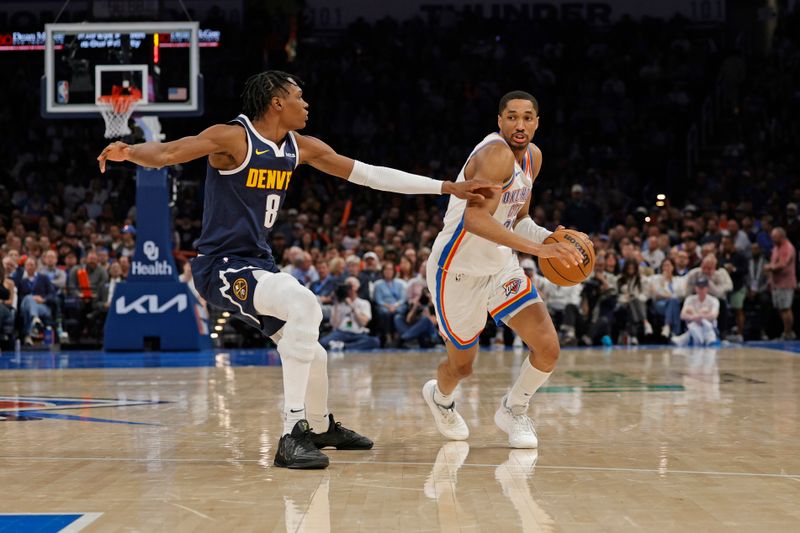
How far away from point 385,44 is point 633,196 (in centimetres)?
662

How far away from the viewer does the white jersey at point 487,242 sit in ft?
18.9

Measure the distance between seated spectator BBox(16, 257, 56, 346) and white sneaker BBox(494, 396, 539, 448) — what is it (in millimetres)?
10380

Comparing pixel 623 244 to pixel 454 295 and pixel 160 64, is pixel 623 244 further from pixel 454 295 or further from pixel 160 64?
pixel 454 295

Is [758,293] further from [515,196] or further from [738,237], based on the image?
[515,196]

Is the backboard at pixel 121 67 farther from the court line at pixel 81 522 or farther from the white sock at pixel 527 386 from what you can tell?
the court line at pixel 81 522

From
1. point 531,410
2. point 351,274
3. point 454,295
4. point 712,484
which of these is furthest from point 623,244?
point 712,484

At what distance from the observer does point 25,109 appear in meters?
22.2

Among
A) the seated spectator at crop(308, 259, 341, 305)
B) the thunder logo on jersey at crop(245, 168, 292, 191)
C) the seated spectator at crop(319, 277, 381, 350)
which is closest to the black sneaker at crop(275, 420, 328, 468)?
the thunder logo on jersey at crop(245, 168, 292, 191)

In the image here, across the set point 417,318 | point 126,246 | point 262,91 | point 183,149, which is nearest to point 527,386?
point 262,91

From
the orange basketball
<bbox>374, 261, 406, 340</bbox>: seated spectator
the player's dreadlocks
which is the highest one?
the player's dreadlocks

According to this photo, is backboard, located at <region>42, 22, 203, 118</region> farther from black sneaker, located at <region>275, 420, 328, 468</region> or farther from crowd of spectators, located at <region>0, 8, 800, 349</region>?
black sneaker, located at <region>275, 420, 328, 468</region>

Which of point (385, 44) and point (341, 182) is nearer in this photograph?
point (341, 182)

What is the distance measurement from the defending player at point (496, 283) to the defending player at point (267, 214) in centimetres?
32

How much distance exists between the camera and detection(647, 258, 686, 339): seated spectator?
1500 centimetres
